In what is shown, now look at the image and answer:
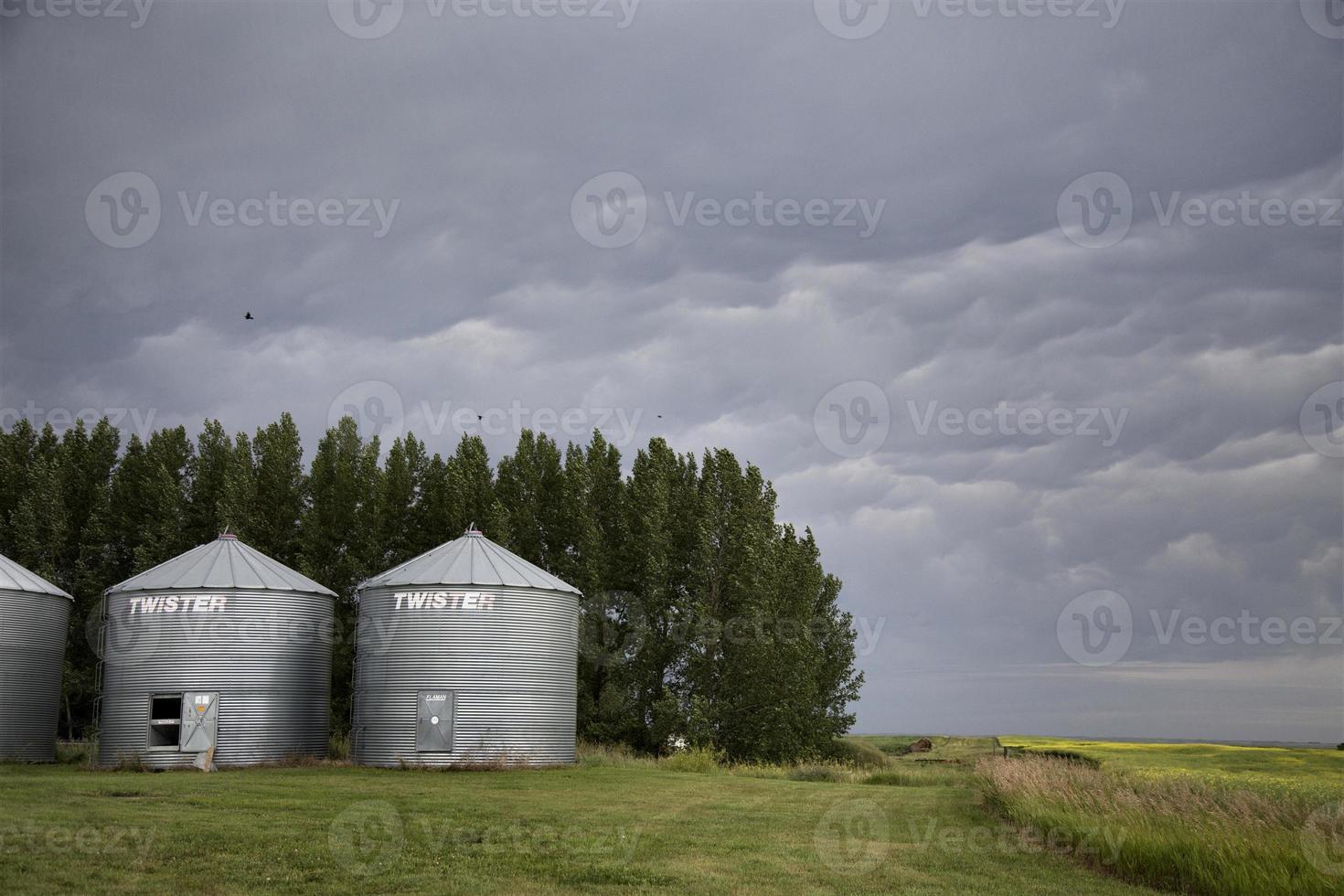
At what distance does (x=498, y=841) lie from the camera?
804 inches

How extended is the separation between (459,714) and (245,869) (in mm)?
22919

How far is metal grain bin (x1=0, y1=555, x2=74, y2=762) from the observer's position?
139 ft

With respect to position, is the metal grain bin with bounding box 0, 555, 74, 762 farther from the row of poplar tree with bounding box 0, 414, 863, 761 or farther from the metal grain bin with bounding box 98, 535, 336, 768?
the row of poplar tree with bounding box 0, 414, 863, 761

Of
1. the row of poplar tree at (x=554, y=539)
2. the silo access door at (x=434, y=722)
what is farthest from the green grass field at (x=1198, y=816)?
the row of poplar tree at (x=554, y=539)

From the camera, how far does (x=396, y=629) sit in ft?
135

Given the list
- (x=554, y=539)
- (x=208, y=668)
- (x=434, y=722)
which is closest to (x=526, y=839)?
(x=434, y=722)

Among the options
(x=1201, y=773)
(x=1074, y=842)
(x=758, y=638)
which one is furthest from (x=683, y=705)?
(x=1074, y=842)

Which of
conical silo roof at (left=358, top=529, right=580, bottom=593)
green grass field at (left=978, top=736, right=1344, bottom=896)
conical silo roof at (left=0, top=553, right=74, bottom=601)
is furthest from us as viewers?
conical silo roof at (left=0, top=553, right=74, bottom=601)

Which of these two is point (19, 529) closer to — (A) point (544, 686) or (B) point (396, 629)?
(B) point (396, 629)

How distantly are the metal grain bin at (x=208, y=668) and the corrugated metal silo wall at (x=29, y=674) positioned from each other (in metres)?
3.03

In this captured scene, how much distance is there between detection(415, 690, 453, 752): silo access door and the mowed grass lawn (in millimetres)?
7312

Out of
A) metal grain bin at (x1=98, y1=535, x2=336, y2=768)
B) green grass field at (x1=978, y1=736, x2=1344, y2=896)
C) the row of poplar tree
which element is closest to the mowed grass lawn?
green grass field at (x1=978, y1=736, x2=1344, y2=896)

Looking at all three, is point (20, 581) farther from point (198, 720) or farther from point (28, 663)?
point (198, 720)

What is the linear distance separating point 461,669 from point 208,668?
9.59 m
